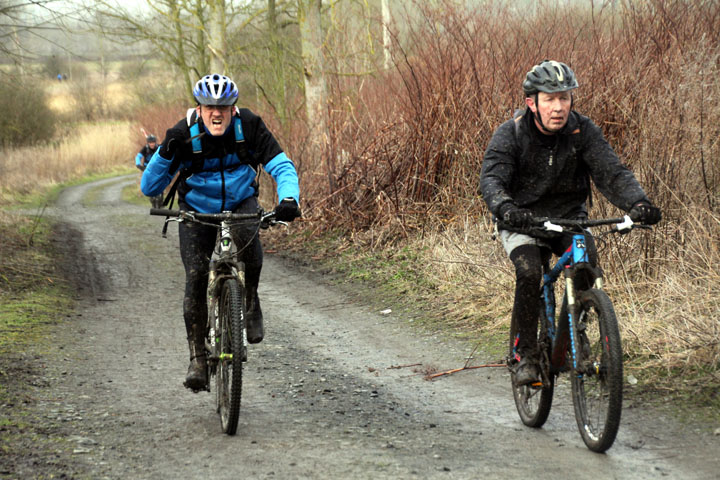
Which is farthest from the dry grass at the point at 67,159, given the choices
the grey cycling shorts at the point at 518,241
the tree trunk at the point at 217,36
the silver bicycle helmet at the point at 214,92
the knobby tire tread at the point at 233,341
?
the grey cycling shorts at the point at 518,241

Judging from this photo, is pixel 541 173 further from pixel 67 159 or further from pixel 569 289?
pixel 67 159

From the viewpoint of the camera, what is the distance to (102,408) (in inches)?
208

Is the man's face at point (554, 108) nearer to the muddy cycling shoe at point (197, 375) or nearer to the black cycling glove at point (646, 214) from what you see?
the black cycling glove at point (646, 214)

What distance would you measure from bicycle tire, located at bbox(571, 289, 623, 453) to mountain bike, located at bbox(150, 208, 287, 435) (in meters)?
1.84

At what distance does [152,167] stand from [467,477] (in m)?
2.61

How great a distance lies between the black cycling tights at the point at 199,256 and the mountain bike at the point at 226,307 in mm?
117

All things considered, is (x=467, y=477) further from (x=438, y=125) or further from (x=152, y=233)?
(x=152, y=233)

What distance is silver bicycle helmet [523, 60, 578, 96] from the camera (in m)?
4.26

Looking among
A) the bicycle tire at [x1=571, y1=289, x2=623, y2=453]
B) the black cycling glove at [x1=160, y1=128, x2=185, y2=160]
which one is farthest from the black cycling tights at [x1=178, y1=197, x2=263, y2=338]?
the bicycle tire at [x1=571, y1=289, x2=623, y2=453]

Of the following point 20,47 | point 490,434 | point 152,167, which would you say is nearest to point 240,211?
point 152,167

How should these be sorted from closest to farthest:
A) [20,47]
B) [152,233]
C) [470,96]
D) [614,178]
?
1. [614,178]
2. [470,96]
3. [20,47]
4. [152,233]

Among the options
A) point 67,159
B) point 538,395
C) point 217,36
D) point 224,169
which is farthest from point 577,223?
point 67,159

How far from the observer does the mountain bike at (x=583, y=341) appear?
376 cm

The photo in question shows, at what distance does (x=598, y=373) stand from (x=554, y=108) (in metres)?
1.44
